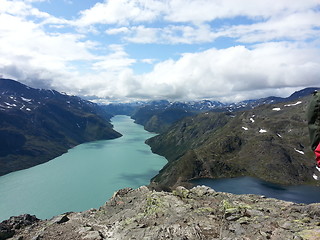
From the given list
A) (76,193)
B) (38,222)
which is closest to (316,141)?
(38,222)

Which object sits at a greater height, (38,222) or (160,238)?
(160,238)

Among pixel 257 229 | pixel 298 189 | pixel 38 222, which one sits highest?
pixel 257 229

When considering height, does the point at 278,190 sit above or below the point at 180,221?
below

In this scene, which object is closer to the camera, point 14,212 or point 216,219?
Answer: point 216,219

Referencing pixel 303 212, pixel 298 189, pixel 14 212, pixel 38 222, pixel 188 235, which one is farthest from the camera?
pixel 298 189

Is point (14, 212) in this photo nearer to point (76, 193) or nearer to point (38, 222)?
point (76, 193)

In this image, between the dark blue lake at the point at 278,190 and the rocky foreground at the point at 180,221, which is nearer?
the rocky foreground at the point at 180,221

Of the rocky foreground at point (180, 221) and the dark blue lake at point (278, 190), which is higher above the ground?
the rocky foreground at point (180, 221)

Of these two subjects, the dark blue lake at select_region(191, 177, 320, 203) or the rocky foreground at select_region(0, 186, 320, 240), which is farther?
the dark blue lake at select_region(191, 177, 320, 203)
